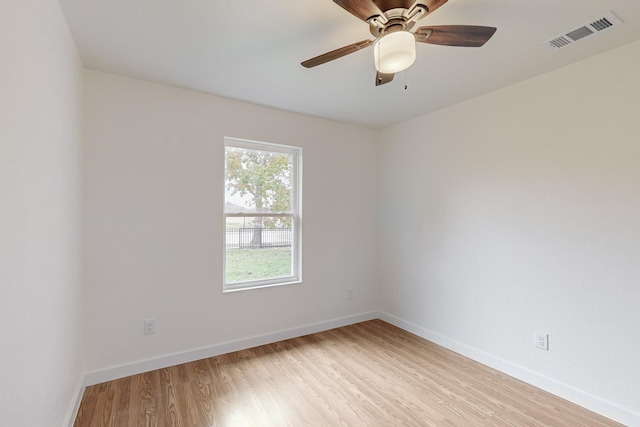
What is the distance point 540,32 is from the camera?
6.16 ft

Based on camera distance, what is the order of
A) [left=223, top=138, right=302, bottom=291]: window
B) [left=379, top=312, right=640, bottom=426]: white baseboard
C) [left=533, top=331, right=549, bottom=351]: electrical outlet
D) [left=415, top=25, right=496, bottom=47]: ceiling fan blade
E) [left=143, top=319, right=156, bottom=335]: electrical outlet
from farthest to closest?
1. [left=223, top=138, right=302, bottom=291]: window
2. [left=143, top=319, right=156, bottom=335]: electrical outlet
3. [left=533, top=331, right=549, bottom=351]: electrical outlet
4. [left=379, top=312, right=640, bottom=426]: white baseboard
5. [left=415, top=25, right=496, bottom=47]: ceiling fan blade

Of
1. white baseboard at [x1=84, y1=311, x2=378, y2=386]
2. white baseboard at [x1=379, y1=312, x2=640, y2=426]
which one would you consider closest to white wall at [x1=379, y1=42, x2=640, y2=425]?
white baseboard at [x1=379, y1=312, x2=640, y2=426]

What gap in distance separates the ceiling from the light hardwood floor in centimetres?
251

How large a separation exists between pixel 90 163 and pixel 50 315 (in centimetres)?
133

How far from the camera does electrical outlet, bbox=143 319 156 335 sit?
258cm

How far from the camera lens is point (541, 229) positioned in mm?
2436

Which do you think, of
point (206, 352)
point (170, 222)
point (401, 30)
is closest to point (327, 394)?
point (206, 352)

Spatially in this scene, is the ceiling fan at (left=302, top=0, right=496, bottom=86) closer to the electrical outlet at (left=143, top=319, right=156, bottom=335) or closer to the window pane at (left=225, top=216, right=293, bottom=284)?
the window pane at (left=225, top=216, right=293, bottom=284)

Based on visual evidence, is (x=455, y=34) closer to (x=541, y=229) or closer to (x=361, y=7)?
(x=361, y=7)

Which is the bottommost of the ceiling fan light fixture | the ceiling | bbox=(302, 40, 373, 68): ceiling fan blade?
the ceiling fan light fixture

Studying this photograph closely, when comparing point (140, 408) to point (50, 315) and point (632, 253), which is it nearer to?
point (50, 315)

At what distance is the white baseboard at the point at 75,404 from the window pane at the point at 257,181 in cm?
176

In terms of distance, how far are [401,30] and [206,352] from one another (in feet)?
9.84

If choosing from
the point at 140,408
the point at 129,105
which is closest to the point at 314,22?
the point at 129,105
